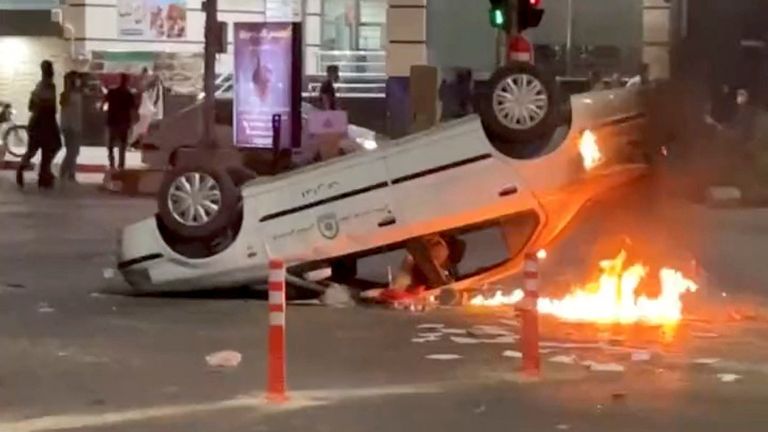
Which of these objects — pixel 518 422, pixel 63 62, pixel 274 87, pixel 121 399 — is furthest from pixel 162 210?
pixel 63 62

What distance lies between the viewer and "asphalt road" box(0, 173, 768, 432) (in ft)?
30.3

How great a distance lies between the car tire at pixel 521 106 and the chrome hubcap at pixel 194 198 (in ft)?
7.90

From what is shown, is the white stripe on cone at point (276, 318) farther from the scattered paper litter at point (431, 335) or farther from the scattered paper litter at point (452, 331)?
the scattered paper litter at point (452, 331)

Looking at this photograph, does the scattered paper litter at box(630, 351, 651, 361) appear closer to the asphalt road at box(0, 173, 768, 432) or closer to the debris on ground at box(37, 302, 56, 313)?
the asphalt road at box(0, 173, 768, 432)

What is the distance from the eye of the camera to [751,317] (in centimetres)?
1373

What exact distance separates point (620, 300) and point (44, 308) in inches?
191

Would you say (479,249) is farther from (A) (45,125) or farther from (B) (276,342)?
(A) (45,125)

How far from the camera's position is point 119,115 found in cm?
2978

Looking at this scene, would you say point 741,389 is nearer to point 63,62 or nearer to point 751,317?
point 751,317

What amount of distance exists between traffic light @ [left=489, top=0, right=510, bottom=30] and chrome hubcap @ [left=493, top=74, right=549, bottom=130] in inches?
237

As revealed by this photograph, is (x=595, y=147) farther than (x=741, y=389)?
Yes

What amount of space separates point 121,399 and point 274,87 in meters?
16.4

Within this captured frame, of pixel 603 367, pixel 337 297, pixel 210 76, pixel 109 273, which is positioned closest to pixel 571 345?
pixel 603 367

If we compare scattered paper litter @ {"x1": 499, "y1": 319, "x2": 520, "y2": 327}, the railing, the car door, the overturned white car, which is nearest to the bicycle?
the railing
